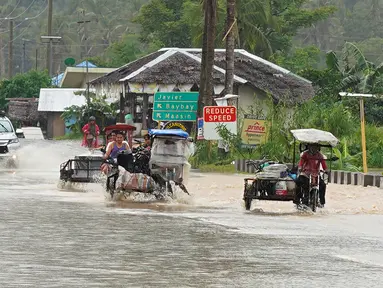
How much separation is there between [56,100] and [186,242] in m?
68.2

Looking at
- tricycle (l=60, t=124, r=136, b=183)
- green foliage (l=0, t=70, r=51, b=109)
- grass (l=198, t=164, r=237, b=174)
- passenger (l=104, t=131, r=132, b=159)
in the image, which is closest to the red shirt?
passenger (l=104, t=131, r=132, b=159)

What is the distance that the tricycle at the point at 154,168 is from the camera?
960 inches

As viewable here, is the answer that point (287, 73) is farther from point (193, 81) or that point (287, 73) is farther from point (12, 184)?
point (12, 184)

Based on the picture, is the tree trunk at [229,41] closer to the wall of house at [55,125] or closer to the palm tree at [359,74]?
the palm tree at [359,74]

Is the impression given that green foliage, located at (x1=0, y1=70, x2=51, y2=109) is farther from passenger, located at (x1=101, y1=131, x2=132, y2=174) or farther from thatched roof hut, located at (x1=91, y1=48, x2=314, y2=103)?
passenger, located at (x1=101, y1=131, x2=132, y2=174)

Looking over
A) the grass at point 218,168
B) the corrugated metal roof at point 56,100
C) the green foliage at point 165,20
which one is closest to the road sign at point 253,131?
the grass at point 218,168

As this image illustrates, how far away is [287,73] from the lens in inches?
2398

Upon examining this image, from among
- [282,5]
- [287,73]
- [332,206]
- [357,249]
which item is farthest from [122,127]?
[282,5]

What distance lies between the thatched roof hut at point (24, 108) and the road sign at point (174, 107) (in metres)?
44.5

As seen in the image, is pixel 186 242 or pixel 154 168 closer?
pixel 186 242

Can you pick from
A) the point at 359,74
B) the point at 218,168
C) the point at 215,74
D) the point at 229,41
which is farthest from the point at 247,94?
the point at 218,168

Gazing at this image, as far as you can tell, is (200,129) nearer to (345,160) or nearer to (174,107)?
(174,107)

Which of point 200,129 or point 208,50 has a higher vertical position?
point 208,50

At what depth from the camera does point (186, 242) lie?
16578 millimetres
